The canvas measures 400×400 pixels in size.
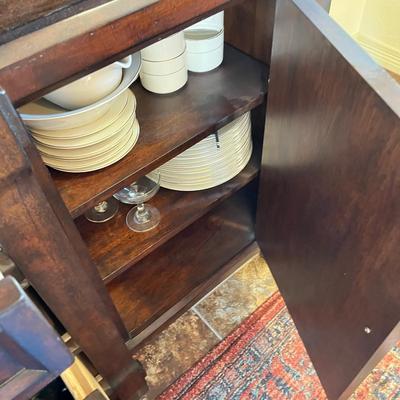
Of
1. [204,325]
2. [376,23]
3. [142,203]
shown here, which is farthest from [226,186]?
[376,23]

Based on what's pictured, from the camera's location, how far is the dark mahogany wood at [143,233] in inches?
31.8

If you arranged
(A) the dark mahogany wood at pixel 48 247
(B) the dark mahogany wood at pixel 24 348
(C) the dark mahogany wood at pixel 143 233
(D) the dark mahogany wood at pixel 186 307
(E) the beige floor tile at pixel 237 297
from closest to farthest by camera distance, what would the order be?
(B) the dark mahogany wood at pixel 24 348 → (A) the dark mahogany wood at pixel 48 247 → (C) the dark mahogany wood at pixel 143 233 → (D) the dark mahogany wood at pixel 186 307 → (E) the beige floor tile at pixel 237 297

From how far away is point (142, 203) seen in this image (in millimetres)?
871

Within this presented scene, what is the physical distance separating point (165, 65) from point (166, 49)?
3 centimetres

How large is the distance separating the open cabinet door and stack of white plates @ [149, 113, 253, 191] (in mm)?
78

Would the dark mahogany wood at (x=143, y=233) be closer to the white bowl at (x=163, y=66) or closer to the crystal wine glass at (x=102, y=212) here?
the crystal wine glass at (x=102, y=212)

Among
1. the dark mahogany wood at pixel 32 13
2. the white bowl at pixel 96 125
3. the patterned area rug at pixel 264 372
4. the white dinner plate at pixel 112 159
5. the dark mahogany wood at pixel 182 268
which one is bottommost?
the patterned area rug at pixel 264 372

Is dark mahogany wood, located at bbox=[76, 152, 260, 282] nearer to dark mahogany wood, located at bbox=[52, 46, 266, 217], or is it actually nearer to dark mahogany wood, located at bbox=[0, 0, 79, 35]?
dark mahogany wood, located at bbox=[52, 46, 266, 217]

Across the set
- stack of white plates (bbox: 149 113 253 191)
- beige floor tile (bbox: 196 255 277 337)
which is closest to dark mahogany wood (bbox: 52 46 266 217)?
stack of white plates (bbox: 149 113 253 191)

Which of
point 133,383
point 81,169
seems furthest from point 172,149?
point 133,383

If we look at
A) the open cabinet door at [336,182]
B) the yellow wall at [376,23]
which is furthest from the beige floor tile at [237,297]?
the yellow wall at [376,23]

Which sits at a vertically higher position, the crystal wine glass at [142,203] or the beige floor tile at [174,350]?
the crystal wine glass at [142,203]

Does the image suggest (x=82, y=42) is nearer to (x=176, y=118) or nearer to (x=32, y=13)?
(x=32, y=13)

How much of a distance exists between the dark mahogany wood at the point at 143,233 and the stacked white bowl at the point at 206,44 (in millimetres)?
262
